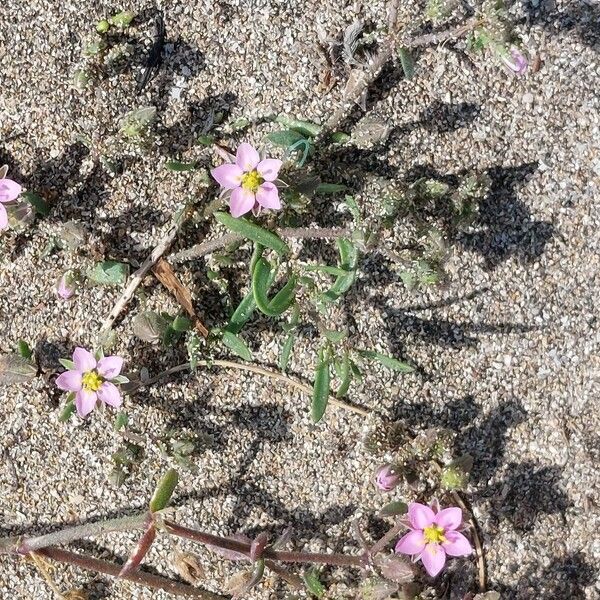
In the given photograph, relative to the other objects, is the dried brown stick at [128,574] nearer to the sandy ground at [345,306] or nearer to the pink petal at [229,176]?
the sandy ground at [345,306]

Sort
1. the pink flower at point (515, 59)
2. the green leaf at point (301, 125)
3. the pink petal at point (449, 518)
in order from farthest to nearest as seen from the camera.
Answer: the green leaf at point (301, 125) < the pink petal at point (449, 518) < the pink flower at point (515, 59)

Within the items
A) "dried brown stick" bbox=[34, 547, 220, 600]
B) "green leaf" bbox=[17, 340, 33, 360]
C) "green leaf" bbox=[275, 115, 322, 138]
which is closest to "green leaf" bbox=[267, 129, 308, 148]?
"green leaf" bbox=[275, 115, 322, 138]

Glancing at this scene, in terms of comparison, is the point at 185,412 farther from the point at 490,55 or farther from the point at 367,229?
the point at 490,55

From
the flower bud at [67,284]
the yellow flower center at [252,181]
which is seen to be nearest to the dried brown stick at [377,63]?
the yellow flower center at [252,181]

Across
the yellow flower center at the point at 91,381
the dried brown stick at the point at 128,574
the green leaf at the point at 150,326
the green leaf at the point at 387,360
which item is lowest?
the dried brown stick at the point at 128,574

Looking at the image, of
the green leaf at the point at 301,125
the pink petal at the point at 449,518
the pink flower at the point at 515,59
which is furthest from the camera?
the green leaf at the point at 301,125

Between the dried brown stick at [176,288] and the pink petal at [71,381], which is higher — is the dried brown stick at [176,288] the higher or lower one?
the higher one
